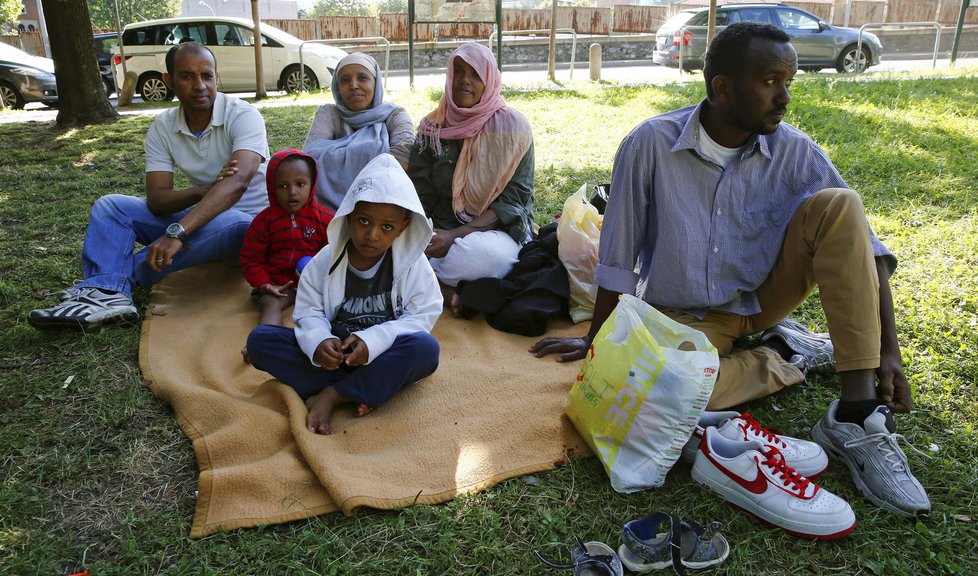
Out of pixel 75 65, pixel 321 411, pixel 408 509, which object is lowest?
pixel 408 509

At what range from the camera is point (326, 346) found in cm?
256

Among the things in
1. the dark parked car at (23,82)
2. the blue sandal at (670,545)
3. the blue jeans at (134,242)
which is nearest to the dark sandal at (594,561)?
the blue sandal at (670,545)

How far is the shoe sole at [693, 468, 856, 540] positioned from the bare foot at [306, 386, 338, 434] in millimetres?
1316

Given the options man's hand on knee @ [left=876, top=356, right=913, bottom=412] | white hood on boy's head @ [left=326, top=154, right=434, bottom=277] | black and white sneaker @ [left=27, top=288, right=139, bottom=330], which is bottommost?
black and white sneaker @ [left=27, top=288, right=139, bottom=330]

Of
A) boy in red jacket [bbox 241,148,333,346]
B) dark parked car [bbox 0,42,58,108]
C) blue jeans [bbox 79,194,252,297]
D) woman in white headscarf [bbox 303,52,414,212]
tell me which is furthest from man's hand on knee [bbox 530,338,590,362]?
dark parked car [bbox 0,42,58,108]

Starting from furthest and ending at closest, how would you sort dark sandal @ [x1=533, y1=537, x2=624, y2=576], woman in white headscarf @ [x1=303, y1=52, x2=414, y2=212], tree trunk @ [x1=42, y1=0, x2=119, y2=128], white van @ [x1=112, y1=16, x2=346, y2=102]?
white van @ [x1=112, y1=16, x2=346, y2=102] < tree trunk @ [x1=42, y1=0, x2=119, y2=128] < woman in white headscarf @ [x1=303, y1=52, x2=414, y2=212] < dark sandal @ [x1=533, y1=537, x2=624, y2=576]

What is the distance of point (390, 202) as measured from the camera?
2.61m

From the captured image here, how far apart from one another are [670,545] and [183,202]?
119 inches

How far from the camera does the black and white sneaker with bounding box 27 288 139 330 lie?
3234mm

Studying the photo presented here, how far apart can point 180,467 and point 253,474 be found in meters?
0.34

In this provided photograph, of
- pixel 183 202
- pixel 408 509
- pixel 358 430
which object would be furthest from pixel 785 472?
pixel 183 202

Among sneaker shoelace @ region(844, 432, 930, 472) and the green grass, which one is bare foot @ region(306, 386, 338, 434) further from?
sneaker shoelace @ region(844, 432, 930, 472)

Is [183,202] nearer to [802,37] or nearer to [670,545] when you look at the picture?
[670,545]

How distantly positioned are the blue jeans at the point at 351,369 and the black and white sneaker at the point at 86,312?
3.56ft
